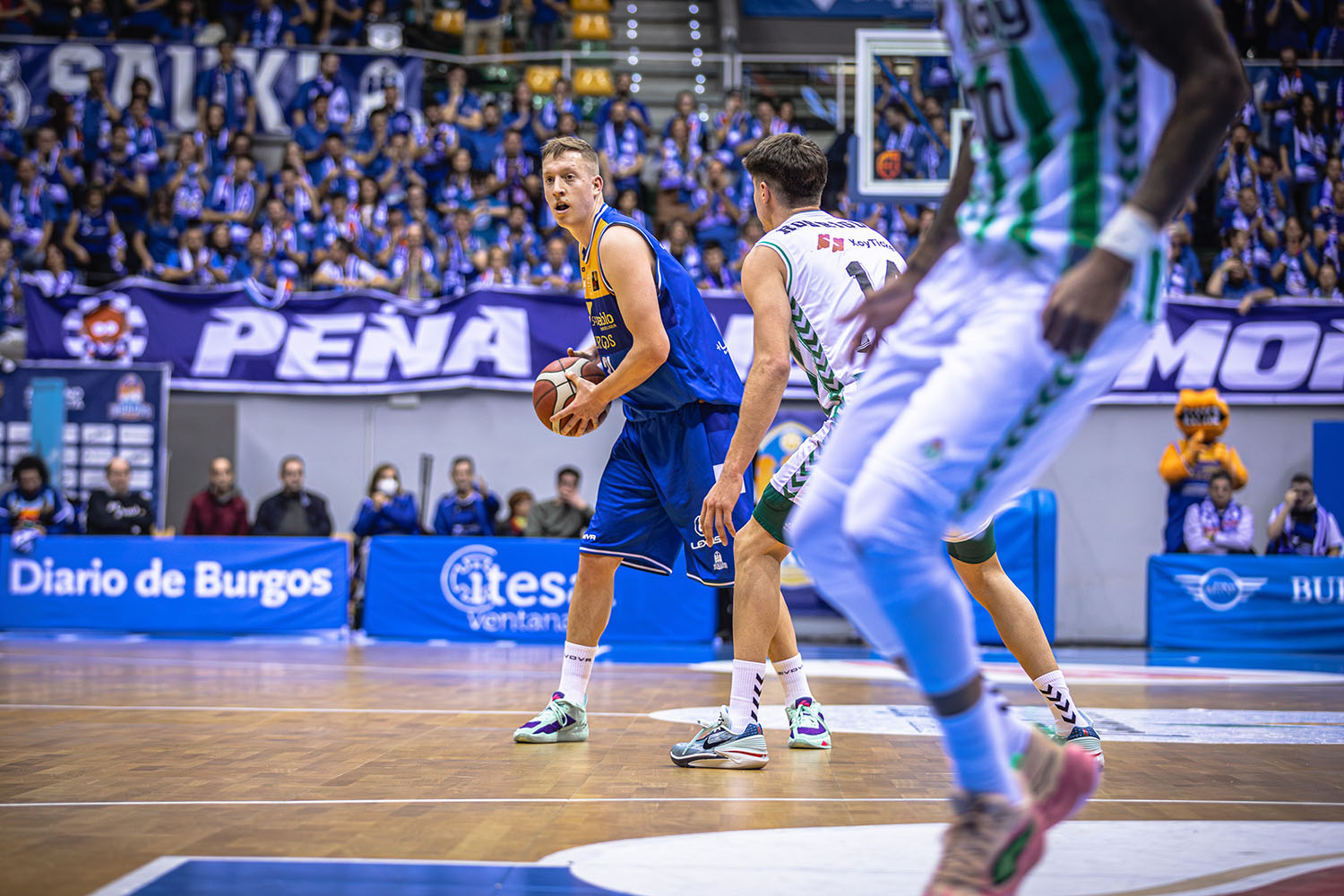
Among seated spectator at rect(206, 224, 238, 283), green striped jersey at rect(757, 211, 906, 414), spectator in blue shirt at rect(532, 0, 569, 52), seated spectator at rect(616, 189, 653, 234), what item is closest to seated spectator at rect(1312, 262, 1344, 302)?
seated spectator at rect(616, 189, 653, 234)

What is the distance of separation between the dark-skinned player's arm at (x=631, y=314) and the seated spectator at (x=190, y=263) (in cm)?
1033

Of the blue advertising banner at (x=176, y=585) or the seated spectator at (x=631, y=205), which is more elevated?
the seated spectator at (x=631, y=205)

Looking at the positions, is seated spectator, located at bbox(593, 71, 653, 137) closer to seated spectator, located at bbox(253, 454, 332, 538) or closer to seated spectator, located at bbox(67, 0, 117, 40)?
seated spectator, located at bbox(253, 454, 332, 538)

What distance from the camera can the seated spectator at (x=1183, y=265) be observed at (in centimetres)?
1394

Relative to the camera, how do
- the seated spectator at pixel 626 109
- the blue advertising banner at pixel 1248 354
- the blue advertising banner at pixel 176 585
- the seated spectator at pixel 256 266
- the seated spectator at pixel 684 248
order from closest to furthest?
the blue advertising banner at pixel 176 585, the blue advertising banner at pixel 1248 354, the seated spectator at pixel 256 266, the seated spectator at pixel 684 248, the seated spectator at pixel 626 109

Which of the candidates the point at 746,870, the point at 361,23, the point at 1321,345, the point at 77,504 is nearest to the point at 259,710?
the point at 746,870

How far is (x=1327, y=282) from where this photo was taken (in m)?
13.6

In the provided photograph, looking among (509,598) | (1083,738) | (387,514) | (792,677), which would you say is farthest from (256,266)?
(1083,738)

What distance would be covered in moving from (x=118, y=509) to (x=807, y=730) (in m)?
9.29

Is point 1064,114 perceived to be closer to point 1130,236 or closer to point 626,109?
point 1130,236

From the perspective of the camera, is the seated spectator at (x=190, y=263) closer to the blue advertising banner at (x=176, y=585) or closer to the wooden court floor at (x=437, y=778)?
the blue advertising banner at (x=176, y=585)

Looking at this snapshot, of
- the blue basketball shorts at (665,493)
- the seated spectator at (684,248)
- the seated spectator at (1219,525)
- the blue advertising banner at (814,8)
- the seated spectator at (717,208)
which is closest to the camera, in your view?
the blue basketball shorts at (665,493)

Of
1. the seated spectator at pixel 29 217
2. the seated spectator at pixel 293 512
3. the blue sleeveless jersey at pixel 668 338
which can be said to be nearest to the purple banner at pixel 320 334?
the seated spectator at pixel 293 512

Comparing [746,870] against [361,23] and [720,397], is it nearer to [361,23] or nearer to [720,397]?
[720,397]
